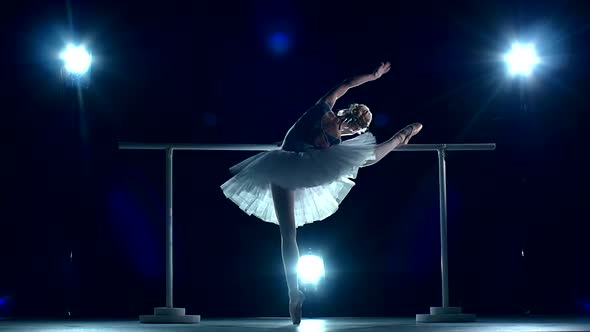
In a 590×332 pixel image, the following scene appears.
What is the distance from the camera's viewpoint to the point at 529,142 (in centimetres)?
687

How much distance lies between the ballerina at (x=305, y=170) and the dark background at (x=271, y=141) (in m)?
1.40

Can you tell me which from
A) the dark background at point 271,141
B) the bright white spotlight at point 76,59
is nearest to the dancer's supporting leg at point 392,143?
the dark background at point 271,141

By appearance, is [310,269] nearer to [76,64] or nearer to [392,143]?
[392,143]

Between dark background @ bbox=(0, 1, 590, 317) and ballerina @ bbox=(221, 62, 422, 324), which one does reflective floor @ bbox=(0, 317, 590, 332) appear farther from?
dark background @ bbox=(0, 1, 590, 317)

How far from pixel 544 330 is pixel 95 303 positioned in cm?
350

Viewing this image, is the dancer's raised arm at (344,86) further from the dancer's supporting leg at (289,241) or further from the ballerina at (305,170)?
the dancer's supporting leg at (289,241)

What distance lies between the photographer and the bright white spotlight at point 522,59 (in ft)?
22.0

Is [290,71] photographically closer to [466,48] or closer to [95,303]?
[466,48]

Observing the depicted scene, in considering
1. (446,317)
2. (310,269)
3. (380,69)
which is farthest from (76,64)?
(446,317)

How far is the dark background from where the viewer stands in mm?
6742

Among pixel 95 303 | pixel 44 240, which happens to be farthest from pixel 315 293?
pixel 44 240

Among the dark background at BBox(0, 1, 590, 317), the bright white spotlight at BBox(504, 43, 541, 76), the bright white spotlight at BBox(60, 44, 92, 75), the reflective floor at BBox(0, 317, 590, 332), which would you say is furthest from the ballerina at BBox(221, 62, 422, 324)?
the bright white spotlight at BBox(60, 44, 92, 75)

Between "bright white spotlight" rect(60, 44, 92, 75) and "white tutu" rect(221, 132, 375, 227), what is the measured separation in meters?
1.84

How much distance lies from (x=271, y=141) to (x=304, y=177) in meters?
1.83
